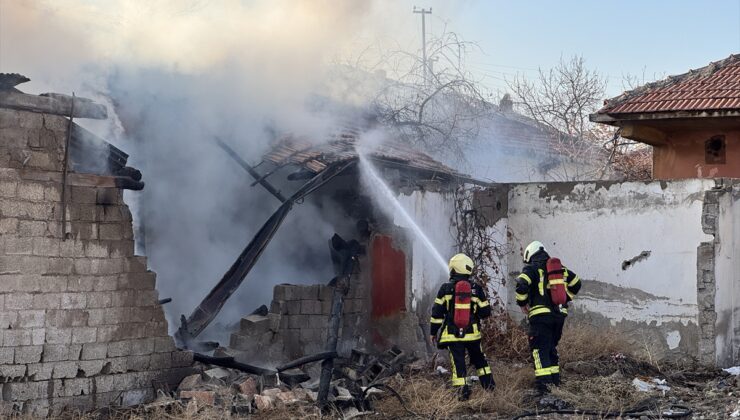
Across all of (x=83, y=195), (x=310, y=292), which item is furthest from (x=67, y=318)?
(x=310, y=292)

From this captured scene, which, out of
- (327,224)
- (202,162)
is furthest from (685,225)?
(202,162)

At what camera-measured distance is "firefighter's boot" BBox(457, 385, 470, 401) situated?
8742mm

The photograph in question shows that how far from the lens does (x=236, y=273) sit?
1009 cm

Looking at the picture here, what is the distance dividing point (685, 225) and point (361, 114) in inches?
215

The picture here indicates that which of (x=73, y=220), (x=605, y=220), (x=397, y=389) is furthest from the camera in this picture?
(x=605, y=220)

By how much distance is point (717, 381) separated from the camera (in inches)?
392

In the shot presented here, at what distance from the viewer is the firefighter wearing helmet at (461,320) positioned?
28.9 ft

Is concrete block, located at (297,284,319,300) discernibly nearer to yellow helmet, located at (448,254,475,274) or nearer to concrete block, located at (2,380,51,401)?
yellow helmet, located at (448,254,475,274)

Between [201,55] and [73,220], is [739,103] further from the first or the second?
[73,220]

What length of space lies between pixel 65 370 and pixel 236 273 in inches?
96.9

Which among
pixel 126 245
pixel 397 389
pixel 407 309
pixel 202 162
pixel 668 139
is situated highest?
pixel 668 139

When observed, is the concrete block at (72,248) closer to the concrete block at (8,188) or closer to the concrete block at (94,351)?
the concrete block at (8,188)

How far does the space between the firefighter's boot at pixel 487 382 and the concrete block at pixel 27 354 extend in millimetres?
4545

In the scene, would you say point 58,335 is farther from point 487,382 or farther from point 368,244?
point 368,244
